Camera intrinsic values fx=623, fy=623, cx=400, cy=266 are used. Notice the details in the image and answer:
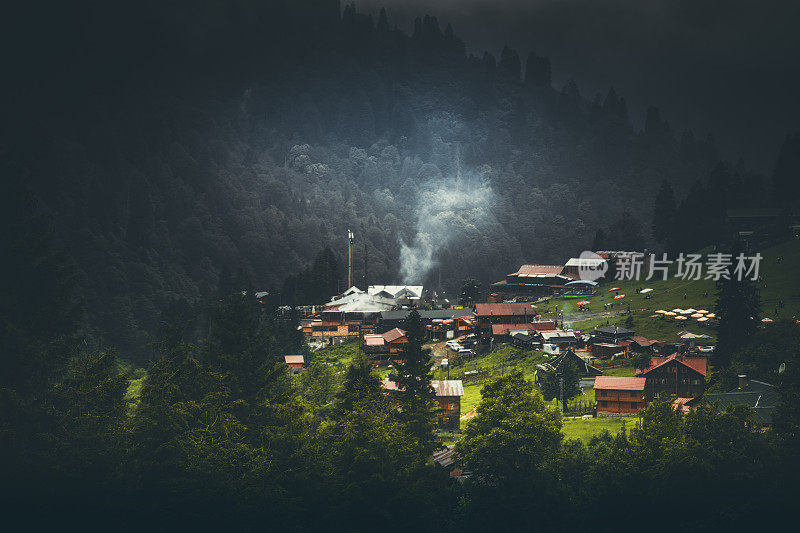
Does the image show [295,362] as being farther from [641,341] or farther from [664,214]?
[664,214]

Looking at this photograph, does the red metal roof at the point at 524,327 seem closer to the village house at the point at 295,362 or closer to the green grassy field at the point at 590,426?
the village house at the point at 295,362

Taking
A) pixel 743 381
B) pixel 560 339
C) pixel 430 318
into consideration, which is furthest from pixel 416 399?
pixel 430 318

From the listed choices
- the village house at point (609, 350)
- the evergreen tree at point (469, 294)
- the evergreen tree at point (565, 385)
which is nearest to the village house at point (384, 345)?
the village house at point (609, 350)

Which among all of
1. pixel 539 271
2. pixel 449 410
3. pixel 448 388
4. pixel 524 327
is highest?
pixel 539 271

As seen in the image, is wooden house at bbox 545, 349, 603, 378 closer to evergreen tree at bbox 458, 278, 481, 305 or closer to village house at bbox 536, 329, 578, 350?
village house at bbox 536, 329, 578, 350

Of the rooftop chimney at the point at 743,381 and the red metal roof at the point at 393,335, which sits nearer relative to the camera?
the rooftop chimney at the point at 743,381
